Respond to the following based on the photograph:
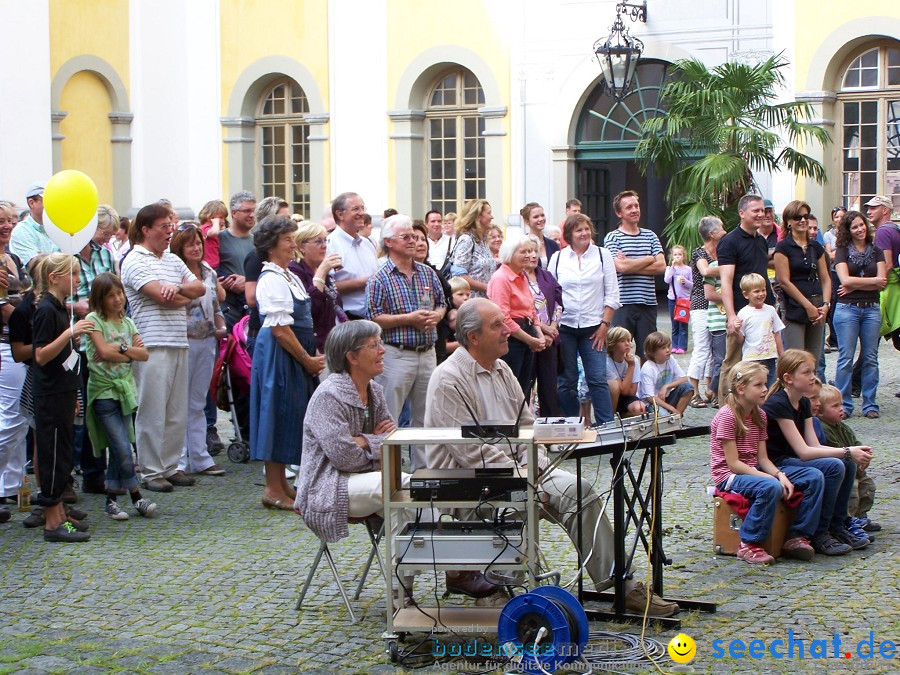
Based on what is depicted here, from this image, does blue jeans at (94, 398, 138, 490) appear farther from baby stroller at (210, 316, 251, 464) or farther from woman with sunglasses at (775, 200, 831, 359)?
woman with sunglasses at (775, 200, 831, 359)

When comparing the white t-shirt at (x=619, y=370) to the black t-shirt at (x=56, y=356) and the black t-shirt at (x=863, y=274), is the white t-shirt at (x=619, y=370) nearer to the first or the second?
the black t-shirt at (x=863, y=274)

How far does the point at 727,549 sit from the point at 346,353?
2.36 metres

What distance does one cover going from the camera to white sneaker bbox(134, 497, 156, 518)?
850cm

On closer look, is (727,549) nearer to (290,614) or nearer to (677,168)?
(290,614)

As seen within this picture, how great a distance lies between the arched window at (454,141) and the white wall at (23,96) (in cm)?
583

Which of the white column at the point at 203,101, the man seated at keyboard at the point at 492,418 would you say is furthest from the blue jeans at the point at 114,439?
the white column at the point at 203,101

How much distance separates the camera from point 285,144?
75.7 feet

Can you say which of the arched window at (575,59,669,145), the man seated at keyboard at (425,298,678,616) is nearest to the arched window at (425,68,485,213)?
the arched window at (575,59,669,145)

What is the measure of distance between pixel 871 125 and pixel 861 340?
751cm

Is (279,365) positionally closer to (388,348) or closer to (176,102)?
(388,348)

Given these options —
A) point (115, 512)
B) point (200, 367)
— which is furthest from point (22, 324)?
point (200, 367)

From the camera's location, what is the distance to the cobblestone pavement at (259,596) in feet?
18.8

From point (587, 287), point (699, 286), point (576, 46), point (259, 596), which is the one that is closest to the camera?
point (259, 596)

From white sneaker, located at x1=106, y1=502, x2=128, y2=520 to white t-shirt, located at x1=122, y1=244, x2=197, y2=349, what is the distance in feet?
3.86
